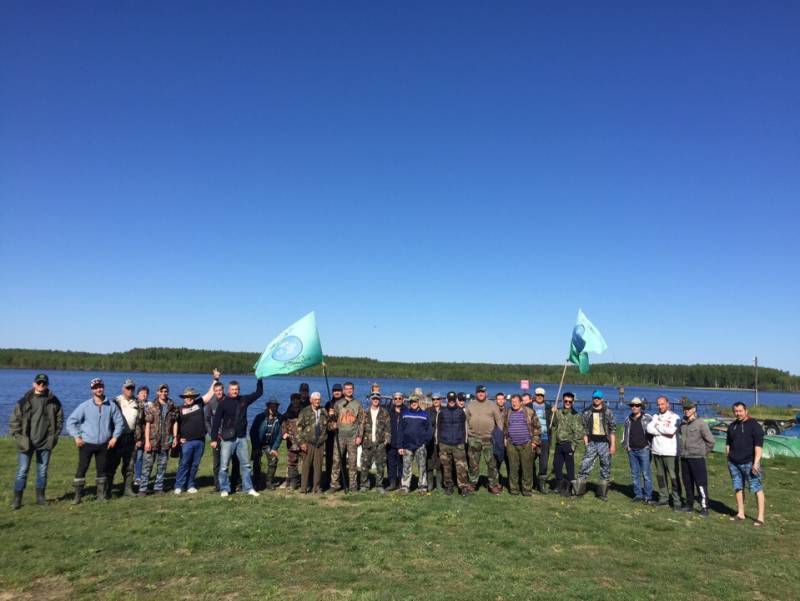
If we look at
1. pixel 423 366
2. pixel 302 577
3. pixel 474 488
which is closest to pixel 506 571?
pixel 302 577

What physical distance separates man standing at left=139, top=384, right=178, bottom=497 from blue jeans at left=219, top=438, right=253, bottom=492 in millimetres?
1074

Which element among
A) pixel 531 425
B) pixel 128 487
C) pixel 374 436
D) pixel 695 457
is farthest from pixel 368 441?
pixel 695 457

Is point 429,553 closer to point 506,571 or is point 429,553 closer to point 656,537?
point 506,571

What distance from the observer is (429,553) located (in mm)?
7297

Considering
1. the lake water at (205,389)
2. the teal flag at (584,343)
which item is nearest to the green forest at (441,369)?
the lake water at (205,389)

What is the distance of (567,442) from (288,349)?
6.54 m

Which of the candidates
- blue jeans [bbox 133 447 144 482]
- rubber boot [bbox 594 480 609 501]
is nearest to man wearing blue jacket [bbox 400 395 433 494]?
rubber boot [bbox 594 480 609 501]

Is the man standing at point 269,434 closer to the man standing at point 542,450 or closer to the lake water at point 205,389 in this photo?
the man standing at point 542,450

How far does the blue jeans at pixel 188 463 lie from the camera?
10914 mm

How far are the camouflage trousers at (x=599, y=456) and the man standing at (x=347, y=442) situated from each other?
4.98 metres

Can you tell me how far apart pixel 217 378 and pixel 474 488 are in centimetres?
618

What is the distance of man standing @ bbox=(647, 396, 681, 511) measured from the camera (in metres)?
10.6

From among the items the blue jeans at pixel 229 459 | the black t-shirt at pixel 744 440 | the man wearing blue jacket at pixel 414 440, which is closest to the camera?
the black t-shirt at pixel 744 440

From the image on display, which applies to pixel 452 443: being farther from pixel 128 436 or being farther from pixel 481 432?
pixel 128 436
